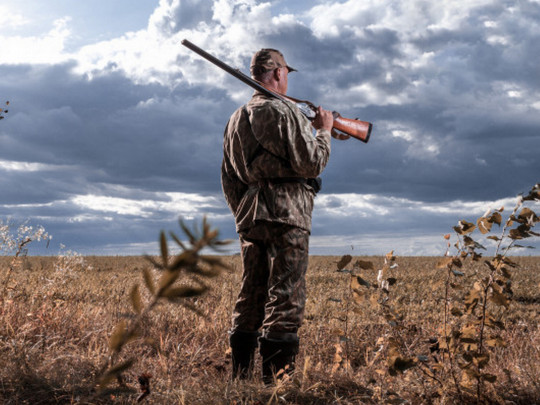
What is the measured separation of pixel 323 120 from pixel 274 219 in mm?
1152

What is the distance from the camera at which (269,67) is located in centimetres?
450

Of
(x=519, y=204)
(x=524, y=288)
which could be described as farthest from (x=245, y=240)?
(x=524, y=288)

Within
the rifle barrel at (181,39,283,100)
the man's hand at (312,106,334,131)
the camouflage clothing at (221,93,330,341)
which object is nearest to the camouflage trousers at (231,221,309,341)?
the camouflage clothing at (221,93,330,341)

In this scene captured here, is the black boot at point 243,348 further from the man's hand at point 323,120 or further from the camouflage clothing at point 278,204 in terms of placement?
the man's hand at point 323,120

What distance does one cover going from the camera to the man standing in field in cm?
395

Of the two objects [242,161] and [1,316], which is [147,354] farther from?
[242,161]

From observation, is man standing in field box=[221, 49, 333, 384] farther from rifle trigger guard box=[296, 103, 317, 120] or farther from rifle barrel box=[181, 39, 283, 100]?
rifle trigger guard box=[296, 103, 317, 120]

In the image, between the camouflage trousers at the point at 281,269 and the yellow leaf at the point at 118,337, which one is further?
the camouflage trousers at the point at 281,269

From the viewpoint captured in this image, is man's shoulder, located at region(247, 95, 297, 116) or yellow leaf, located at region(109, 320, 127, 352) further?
man's shoulder, located at region(247, 95, 297, 116)

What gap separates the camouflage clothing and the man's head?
399 mm

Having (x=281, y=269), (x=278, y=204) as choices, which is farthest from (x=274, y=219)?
(x=281, y=269)

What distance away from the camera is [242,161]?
430cm

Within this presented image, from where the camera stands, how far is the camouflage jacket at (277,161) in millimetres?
→ 3957

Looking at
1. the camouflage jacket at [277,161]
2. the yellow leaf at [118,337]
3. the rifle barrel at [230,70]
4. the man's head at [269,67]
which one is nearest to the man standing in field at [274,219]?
the camouflage jacket at [277,161]
